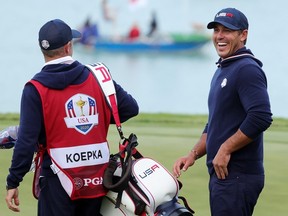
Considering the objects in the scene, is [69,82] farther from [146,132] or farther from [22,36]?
[22,36]

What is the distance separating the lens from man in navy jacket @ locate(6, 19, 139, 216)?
3.99 m

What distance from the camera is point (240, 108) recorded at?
4102mm

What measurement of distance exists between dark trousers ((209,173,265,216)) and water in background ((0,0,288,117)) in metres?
18.5

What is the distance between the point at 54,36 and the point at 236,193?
47.9 inches

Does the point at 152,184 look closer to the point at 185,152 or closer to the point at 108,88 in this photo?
the point at 108,88

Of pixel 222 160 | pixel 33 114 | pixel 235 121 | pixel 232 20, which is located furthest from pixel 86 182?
pixel 232 20

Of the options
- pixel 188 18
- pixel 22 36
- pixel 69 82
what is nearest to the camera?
pixel 69 82

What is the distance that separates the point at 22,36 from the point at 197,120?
2887 centimetres

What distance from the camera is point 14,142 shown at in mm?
4301

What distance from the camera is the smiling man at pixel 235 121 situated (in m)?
4.00

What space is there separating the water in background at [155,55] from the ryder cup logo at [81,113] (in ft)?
60.6

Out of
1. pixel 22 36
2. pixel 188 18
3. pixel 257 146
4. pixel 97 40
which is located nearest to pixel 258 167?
pixel 257 146

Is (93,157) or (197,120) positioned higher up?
(93,157)

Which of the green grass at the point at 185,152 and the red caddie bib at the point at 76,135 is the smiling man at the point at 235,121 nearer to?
the red caddie bib at the point at 76,135
